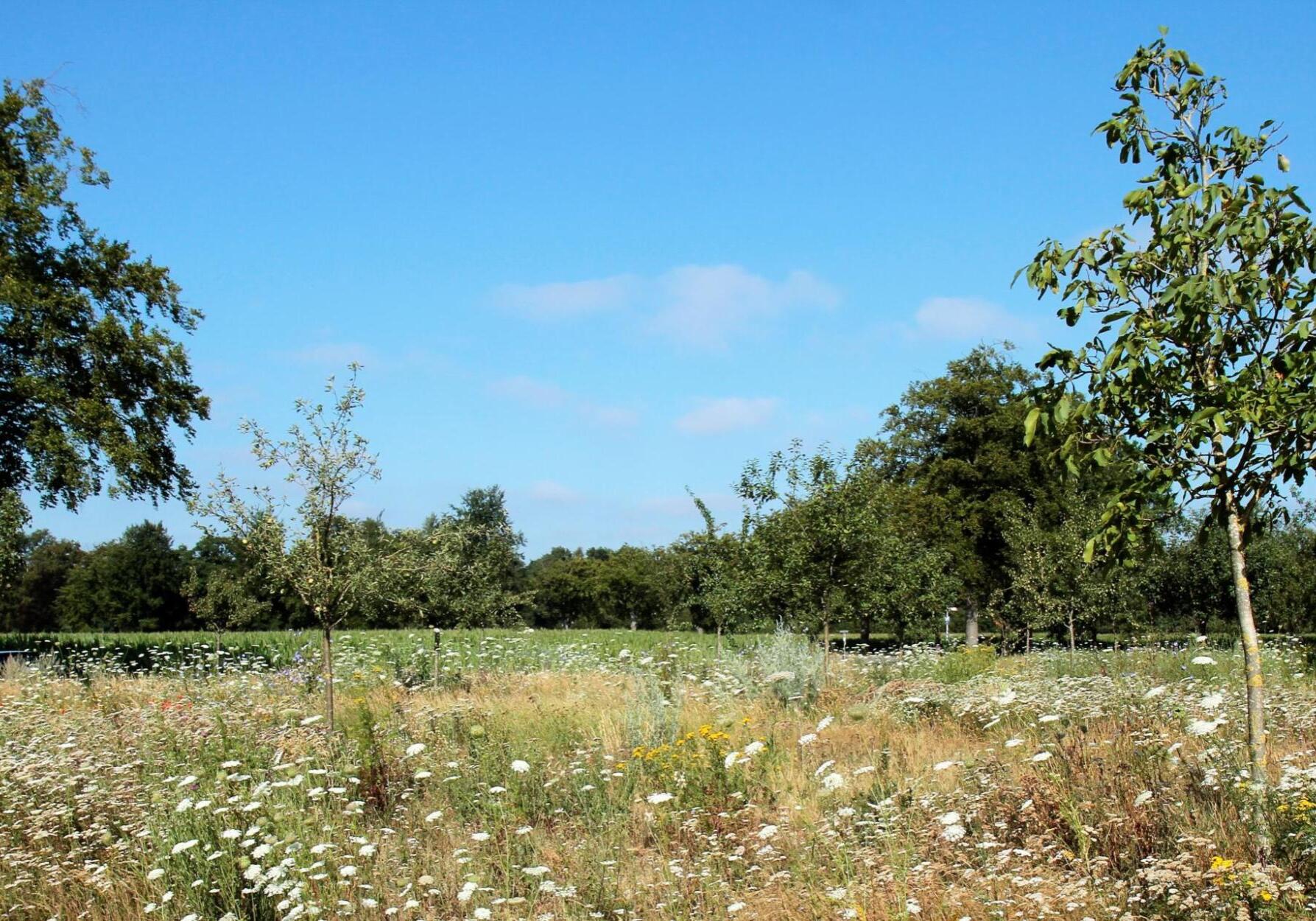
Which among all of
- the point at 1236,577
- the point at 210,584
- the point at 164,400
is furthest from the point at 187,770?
the point at 164,400

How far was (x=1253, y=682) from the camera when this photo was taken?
429cm

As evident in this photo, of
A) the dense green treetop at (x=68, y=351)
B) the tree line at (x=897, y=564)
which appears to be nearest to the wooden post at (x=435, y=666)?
the tree line at (x=897, y=564)

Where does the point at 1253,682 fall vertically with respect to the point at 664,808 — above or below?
above

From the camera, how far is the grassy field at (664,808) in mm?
4391

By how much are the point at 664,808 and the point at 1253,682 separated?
11.1ft

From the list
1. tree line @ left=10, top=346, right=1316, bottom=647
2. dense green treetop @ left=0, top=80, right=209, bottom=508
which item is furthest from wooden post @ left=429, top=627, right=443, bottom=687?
dense green treetop @ left=0, top=80, right=209, bottom=508

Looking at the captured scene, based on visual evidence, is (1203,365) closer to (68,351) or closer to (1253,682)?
(1253,682)

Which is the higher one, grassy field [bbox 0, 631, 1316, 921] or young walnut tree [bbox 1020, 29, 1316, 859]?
young walnut tree [bbox 1020, 29, 1316, 859]

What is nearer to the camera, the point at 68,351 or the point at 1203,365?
the point at 1203,365

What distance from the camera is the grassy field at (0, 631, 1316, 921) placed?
14.4 ft

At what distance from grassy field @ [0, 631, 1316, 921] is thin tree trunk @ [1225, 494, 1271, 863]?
0.10 meters

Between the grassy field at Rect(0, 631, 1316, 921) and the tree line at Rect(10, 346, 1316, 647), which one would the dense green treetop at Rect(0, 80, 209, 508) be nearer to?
the tree line at Rect(10, 346, 1316, 647)

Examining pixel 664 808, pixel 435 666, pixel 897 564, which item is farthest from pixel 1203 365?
pixel 897 564

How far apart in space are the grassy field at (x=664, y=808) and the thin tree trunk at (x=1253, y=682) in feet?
0.33
